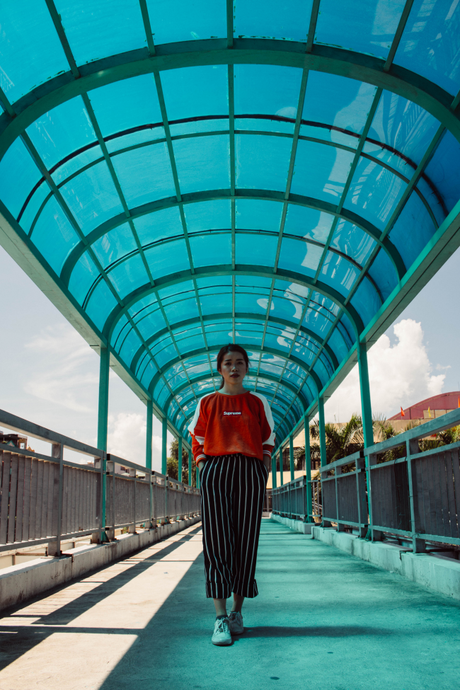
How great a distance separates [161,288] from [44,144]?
490 centimetres

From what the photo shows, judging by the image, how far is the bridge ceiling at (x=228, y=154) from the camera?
5.66 metres

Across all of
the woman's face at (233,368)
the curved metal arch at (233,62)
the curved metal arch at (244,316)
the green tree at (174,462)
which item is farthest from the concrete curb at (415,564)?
the green tree at (174,462)

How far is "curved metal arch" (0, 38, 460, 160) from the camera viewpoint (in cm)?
573

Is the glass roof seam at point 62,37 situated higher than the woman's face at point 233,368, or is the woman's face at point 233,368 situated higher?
the glass roof seam at point 62,37

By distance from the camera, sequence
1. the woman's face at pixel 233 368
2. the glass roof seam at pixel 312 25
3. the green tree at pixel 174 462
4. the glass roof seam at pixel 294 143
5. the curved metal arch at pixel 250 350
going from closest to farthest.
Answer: the woman's face at pixel 233 368 < the glass roof seam at pixel 312 25 < the glass roof seam at pixel 294 143 < the curved metal arch at pixel 250 350 < the green tree at pixel 174 462

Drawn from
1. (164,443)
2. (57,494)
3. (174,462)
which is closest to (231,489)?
(57,494)

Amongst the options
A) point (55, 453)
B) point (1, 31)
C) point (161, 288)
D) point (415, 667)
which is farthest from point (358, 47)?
point (161, 288)

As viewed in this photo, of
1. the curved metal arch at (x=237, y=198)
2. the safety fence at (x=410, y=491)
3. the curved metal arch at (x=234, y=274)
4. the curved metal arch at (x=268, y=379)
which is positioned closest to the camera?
the safety fence at (x=410, y=491)

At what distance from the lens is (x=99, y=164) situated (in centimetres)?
782

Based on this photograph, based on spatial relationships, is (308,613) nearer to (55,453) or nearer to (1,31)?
(55,453)

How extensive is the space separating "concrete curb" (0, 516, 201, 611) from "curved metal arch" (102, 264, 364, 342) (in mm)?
4739

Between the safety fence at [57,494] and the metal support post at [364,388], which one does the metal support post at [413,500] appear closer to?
the safety fence at [57,494]

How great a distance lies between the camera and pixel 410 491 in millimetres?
4895

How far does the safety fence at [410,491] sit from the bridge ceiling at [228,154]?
9.74 ft
